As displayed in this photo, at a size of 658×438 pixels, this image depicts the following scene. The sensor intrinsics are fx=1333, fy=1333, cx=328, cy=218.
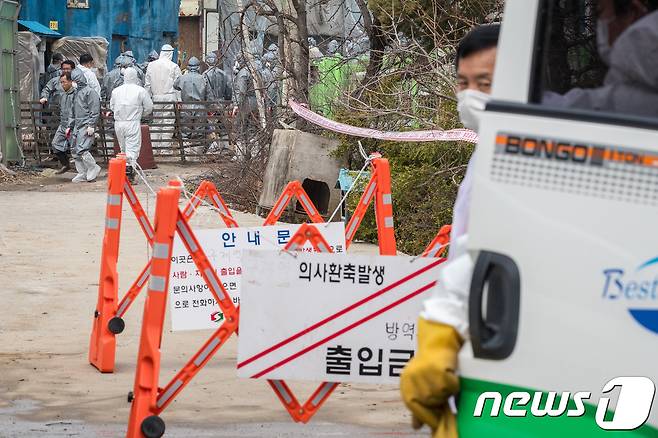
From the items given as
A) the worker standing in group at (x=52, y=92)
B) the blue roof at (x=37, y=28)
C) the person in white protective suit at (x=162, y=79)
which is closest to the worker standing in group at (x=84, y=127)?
the worker standing in group at (x=52, y=92)

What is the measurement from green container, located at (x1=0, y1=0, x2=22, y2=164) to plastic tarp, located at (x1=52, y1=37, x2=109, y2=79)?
34.4 feet

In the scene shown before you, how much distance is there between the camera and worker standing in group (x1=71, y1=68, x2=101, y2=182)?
22.2 m

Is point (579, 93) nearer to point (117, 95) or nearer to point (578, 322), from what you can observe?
point (578, 322)

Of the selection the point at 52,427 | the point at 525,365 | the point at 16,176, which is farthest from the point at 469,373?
the point at 16,176

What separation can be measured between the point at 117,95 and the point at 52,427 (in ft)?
54.7

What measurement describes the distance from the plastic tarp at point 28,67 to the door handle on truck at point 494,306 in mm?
26557

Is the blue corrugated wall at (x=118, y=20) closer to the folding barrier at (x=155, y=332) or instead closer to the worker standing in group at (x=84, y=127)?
the worker standing in group at (x=84, y=127)

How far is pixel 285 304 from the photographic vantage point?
5902 mm

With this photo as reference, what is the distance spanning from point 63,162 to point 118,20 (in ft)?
60.1

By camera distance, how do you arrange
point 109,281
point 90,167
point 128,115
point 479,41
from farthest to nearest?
1. point 128,115
2. point 90,167
3. point 109,281
4. point 479,41

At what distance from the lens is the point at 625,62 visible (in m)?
3.04

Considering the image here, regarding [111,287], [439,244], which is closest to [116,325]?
[111,287]

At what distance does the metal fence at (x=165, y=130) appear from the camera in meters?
24.4

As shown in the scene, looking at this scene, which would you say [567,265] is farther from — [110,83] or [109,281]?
[110,83]
